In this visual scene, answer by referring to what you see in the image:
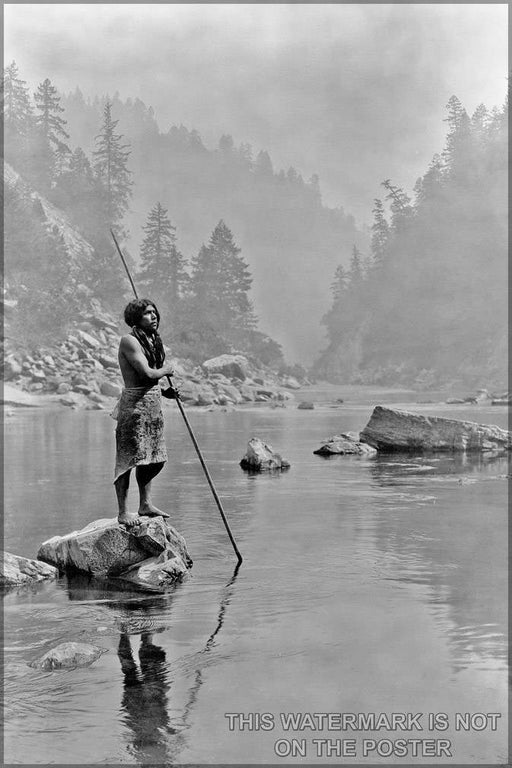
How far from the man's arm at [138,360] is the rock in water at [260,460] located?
32.7 feet

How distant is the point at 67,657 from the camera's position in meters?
6.27

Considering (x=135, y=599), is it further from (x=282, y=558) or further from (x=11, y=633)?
(x=282, y=558)

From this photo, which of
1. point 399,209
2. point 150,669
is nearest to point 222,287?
point 399,209

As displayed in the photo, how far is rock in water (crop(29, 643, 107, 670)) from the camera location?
622cm

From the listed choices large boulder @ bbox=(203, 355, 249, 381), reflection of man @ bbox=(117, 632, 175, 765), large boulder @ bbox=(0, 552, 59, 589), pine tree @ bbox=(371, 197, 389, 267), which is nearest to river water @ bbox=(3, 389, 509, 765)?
reflection of man @ bbox=(117, 632, 175, 765)

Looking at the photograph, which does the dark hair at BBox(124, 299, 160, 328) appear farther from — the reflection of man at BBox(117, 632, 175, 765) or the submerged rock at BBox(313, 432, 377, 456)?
the submerged rock at BBox(313, 432, 377, 456)

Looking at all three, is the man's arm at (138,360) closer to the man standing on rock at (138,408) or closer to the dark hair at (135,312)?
the man standing on rock at (138,408)

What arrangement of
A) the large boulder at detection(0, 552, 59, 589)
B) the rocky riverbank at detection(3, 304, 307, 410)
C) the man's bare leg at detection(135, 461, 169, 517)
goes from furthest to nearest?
the rocky riverbank at detection(3, 304, 307, 410) < the man's bare leg at detection(135, 461, 169, 517) < the large boulder at detection(0, 552, 59, 589)

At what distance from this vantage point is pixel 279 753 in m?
4.87

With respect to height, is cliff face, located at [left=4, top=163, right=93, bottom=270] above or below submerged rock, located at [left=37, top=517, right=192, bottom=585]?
above

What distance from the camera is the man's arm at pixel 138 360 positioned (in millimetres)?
9000

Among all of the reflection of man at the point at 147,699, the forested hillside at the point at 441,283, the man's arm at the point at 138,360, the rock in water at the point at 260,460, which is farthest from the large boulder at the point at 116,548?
the forested hillside at the point at 441,283

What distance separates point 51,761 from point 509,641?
3618 mm

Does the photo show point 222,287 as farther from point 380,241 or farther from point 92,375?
point 92,375
